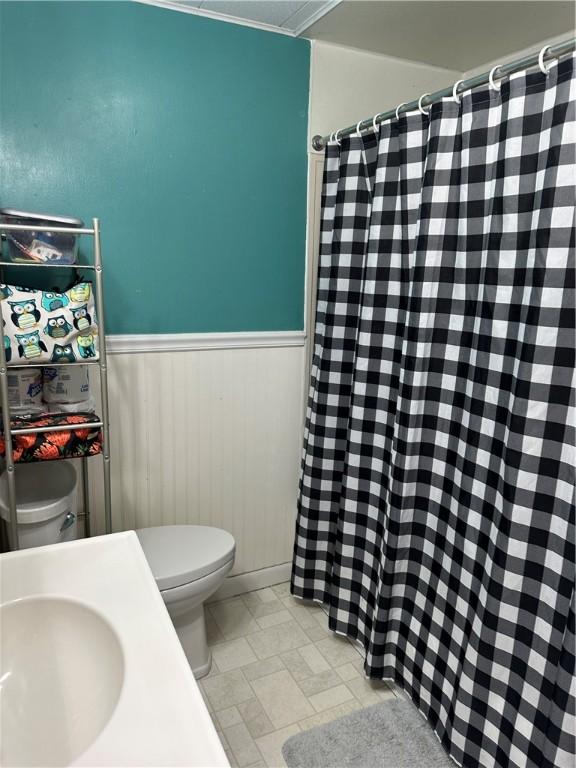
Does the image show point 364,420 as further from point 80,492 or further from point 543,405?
point 80,492

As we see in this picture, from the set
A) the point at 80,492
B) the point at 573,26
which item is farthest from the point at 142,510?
the point at 573,26

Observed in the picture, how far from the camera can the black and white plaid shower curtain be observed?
1.16 m

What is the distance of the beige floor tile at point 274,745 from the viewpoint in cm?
152

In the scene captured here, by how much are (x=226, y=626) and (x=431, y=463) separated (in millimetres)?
1120

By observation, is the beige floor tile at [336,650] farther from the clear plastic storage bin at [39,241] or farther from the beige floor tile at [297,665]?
the clear plastic storage bin at [39,241]

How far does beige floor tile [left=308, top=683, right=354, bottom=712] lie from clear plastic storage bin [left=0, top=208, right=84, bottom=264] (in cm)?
158

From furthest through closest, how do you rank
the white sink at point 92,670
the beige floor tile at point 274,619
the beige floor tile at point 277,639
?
the beige floor tile at point 274,619
the beige floor tile at point 277,639
the white sink at point 92,670

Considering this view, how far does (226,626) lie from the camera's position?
2.08 meters

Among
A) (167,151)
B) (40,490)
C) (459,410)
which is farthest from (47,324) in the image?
(459,410)

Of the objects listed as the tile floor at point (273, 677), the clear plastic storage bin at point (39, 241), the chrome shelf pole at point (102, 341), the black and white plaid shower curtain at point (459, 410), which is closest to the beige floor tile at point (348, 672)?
the tile floor at point (273, 677)

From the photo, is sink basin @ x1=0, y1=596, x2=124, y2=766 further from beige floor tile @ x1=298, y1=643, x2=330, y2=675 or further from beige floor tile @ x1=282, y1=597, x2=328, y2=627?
beige floor tile @ x1=282, y1=597, x2=328, y2=627

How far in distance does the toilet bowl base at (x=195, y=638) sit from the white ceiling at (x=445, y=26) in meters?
2.06

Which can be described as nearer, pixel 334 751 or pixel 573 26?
pixel 334 751

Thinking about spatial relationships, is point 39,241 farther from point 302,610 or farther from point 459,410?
point 302,610
